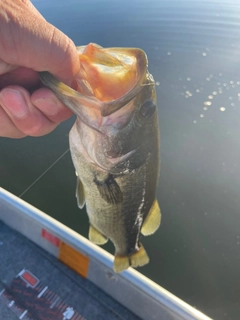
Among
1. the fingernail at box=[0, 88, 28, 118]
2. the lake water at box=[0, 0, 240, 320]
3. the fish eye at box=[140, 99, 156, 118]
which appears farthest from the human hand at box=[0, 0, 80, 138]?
the lake water at box=[0, 0, 240, 320]

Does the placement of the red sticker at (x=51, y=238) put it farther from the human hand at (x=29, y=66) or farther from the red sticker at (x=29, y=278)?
the human hand at (x=29, y=66)

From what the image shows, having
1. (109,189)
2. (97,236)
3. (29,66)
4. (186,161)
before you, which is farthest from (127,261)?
(186,161)

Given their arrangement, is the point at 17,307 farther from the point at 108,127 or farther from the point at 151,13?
the point at 151,13

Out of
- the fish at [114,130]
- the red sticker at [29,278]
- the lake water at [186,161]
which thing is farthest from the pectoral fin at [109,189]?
the lake water at [186,161]

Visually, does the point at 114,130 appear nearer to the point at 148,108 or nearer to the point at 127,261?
the point at 148,108

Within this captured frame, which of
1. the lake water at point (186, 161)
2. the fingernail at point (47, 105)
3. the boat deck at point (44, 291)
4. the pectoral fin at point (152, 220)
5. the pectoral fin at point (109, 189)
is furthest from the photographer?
the lake water at point (186, 161)


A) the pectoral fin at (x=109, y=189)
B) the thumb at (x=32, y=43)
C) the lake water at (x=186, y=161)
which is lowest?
the lake water at (x=186, y=161)

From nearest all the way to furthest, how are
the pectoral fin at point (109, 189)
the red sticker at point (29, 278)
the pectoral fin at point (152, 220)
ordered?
the pectoral fin at point (109, 189)
the pectoral fin at point (152, 220)
the red sticker at point (29, 278)

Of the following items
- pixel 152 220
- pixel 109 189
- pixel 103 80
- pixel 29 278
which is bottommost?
pixel 29 278
